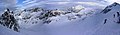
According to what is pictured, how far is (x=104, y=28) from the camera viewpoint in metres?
62.3

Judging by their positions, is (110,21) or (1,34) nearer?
(1,34)

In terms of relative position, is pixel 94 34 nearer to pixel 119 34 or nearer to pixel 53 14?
pixel 119 34

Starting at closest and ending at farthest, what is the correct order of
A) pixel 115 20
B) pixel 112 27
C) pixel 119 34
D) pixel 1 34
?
pixel 1 34
pixel 119 34
pixel 112 27
pixel 115 20

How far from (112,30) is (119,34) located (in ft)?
17.9

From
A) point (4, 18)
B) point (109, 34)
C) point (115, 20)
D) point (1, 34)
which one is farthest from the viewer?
point (4, 18)

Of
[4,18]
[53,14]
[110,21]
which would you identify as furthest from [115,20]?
[53,14]

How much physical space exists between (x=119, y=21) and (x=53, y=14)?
117194 millimetres

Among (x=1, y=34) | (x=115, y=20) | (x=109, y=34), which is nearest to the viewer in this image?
(x=1, y=34)

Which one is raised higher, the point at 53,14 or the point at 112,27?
the point at 112,27

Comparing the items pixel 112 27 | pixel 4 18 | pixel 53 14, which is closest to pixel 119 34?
pixel 112 27

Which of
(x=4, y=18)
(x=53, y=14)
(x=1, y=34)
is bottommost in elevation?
(x=53, y=14)

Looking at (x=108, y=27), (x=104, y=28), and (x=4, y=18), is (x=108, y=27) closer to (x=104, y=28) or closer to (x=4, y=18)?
(x=104, y=28)

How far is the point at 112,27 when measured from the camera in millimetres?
59938

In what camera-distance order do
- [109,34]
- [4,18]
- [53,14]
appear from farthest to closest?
[53,14] → [4,18] → [109,34]
